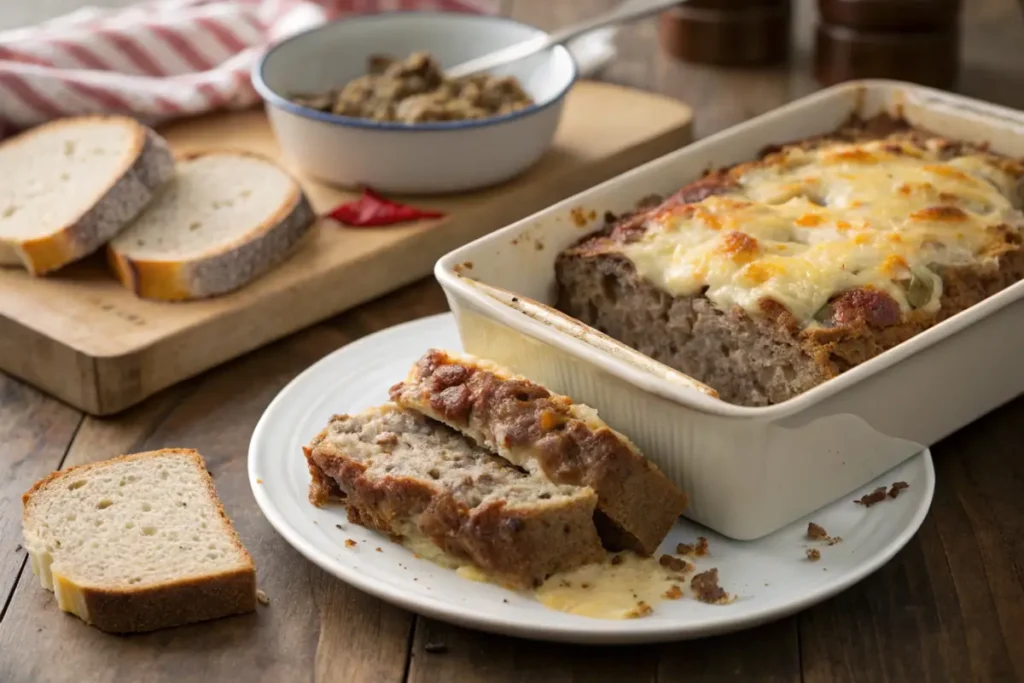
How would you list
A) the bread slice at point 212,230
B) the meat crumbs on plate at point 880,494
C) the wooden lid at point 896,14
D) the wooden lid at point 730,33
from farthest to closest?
the wooden lid at point 730,33 < the wooden lid at point 896,14 < the bread slice at point 212,230 < the meat crumbs on plate at point 880,494

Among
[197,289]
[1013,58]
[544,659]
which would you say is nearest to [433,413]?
[544,659]

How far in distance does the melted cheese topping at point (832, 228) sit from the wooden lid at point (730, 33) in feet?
6.26

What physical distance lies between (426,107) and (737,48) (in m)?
1.78

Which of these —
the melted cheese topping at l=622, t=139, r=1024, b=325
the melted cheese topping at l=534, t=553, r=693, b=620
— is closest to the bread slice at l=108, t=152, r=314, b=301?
the melted cheese topping at l=622, t=139, r=1024, b=325

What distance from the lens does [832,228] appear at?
298cm

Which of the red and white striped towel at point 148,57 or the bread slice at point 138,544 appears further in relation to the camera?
the red and white striped towel at point 148,57

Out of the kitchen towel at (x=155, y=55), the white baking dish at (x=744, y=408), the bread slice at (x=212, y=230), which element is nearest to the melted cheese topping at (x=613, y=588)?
the white baking dish at (x=744, y=408)

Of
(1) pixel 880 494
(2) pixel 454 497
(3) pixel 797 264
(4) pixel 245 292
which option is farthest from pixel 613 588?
(4) pixel 245 292

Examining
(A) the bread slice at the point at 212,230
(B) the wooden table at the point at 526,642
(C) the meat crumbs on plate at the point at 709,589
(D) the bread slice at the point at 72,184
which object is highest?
(D) the bread slice at the point at 72,184

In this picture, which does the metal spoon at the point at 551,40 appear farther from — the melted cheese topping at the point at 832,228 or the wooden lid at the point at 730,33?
the melted cheese topping at the point at 832,228

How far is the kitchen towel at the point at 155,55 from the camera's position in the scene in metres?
4.34

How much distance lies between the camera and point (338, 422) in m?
2.73

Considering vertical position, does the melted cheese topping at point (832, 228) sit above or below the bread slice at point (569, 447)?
above

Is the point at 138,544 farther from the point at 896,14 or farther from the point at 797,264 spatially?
the point at 896,14
